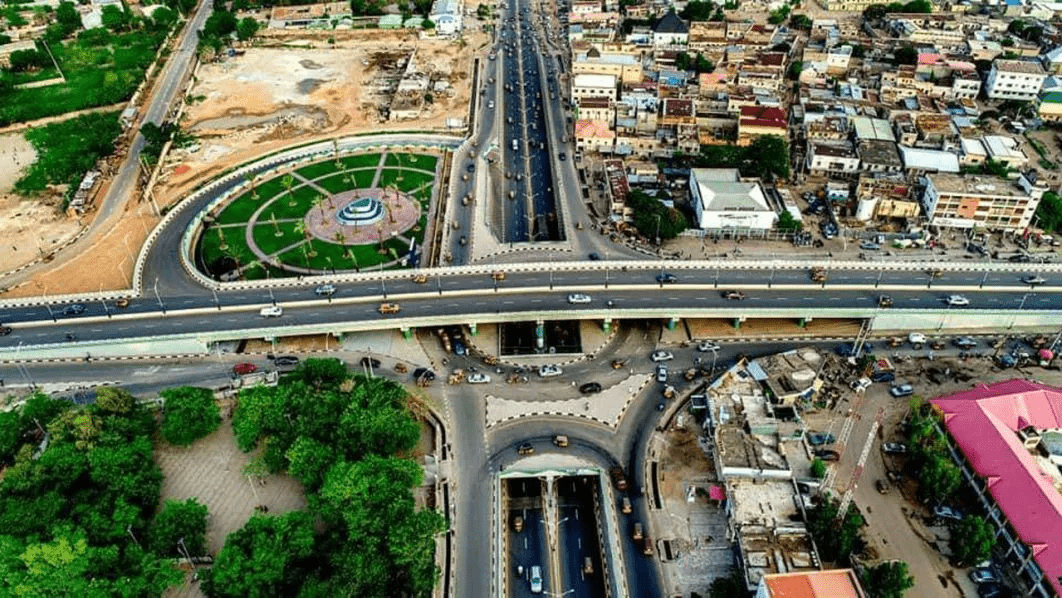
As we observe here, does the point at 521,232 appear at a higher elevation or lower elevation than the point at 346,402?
higher

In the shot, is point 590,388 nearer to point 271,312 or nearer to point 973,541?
point 973,541

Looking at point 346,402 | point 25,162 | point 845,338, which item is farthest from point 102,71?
point 845,338

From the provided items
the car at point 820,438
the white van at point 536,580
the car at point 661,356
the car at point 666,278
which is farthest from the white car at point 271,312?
the car at point 820,438

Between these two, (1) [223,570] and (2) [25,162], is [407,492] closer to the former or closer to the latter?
(1) [223,570]

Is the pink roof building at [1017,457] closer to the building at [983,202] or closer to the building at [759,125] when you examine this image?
the building at [983,202]

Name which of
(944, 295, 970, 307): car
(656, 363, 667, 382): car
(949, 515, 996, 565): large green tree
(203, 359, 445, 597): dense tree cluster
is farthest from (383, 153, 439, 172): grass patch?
(949, 515, 996, 565): large green tree

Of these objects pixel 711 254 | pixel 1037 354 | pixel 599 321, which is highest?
pixel 711 254
